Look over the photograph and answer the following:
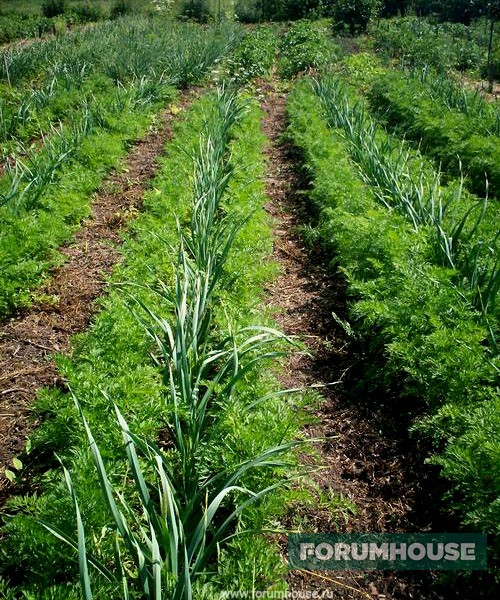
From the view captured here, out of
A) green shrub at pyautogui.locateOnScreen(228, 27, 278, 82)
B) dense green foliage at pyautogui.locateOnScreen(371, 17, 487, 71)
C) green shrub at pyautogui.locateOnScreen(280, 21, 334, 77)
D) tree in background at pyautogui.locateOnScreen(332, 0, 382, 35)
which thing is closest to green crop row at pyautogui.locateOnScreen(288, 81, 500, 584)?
green shrub at pyautogui.locateOnScreen(228, 27, 278, 82)

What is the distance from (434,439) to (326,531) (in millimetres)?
803

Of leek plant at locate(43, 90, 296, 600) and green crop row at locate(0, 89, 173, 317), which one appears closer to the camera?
leek plant at locate(43, 90, 296, 600)

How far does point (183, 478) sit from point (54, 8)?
3485 centimetres

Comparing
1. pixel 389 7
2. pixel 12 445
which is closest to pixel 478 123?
pixel 12 445

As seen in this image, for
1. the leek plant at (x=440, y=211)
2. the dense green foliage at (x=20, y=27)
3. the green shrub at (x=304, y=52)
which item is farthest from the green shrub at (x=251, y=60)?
the dense green foliage at (x=20, y=27)

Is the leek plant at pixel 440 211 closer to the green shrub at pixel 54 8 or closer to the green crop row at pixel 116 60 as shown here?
the green crop row at pixel 116 60

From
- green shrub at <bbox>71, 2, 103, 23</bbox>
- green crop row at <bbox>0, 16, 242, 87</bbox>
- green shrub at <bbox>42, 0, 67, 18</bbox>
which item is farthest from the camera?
green shrub at <bbox>42, 0, 67, 18</bbox>

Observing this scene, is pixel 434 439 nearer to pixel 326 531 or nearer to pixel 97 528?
pixel 326 531

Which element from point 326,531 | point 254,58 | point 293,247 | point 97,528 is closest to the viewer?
point 97,528

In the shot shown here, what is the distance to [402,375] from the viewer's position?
10.1 ft

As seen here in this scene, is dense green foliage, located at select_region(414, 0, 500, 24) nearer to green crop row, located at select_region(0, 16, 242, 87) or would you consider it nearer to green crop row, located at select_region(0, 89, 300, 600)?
green crop row, located at select_region(0, 16, 242, 87)

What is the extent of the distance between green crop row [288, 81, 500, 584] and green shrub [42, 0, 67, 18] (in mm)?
31808

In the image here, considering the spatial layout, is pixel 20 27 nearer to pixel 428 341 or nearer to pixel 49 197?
pixel 49 197

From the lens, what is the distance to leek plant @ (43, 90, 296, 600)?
62.2 inches
